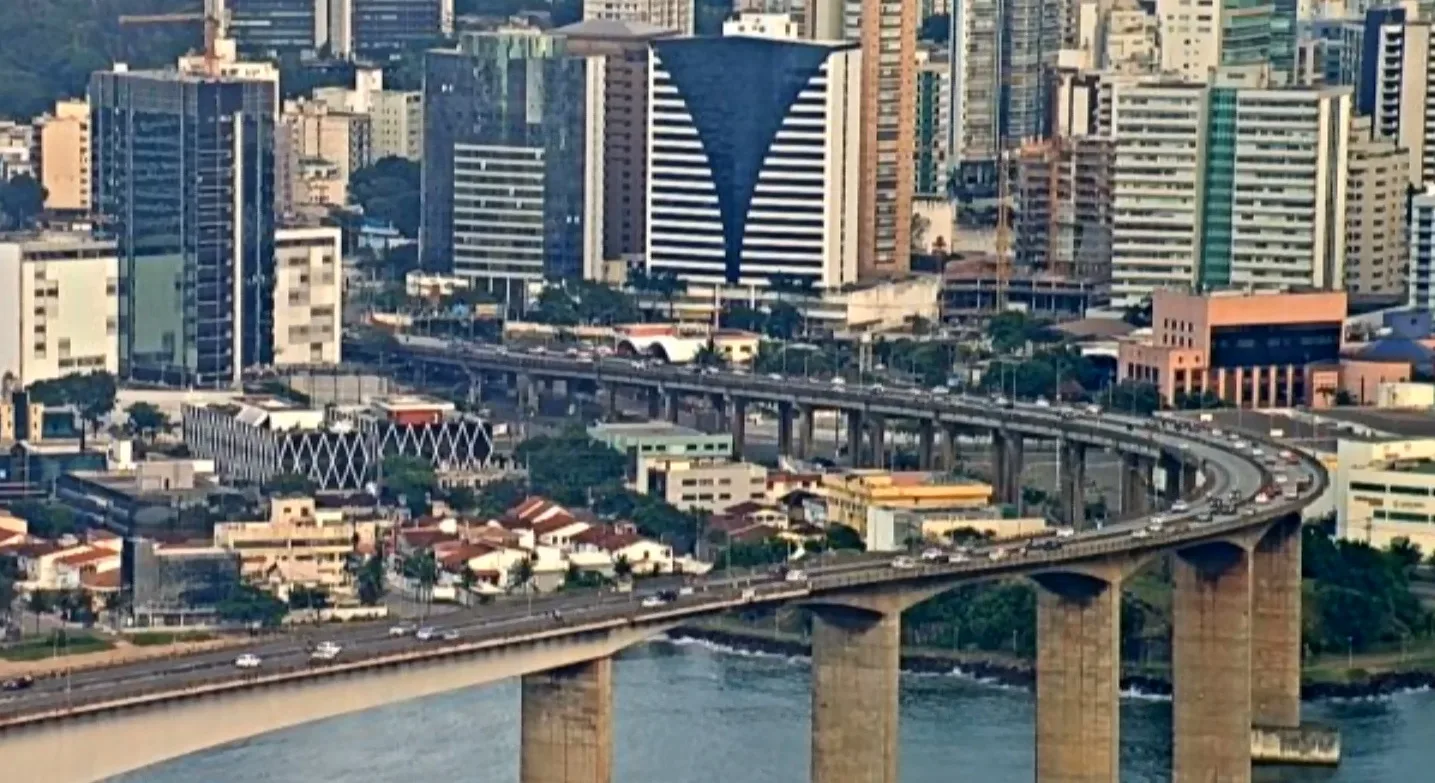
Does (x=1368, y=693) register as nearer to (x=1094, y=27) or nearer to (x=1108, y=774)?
(x=1108, y=774)

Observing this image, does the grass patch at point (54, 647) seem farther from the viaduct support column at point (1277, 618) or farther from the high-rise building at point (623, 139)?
the high-rise building at point (623, 139)

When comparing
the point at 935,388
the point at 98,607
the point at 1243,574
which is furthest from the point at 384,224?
the point at 1243,574

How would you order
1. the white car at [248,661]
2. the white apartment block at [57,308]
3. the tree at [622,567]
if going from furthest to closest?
the white apartment block at [57,308], the tree at [622,567], the white car at [248,661]

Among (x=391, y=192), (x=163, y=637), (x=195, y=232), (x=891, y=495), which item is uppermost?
(x=195, y=232)

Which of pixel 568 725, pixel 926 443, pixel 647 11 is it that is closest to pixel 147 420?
pixel 926 443

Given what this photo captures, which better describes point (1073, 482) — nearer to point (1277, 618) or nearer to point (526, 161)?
point (1277, 618)

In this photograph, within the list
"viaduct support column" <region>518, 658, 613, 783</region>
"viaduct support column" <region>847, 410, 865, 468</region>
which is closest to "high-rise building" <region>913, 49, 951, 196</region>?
"viaduct support column" <region>847, 410, 865, 468</region>

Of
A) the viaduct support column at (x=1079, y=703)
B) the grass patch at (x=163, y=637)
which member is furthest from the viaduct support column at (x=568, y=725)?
the grass patch at (x=163, y=637)

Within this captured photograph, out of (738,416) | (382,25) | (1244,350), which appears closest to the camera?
(738,416)
